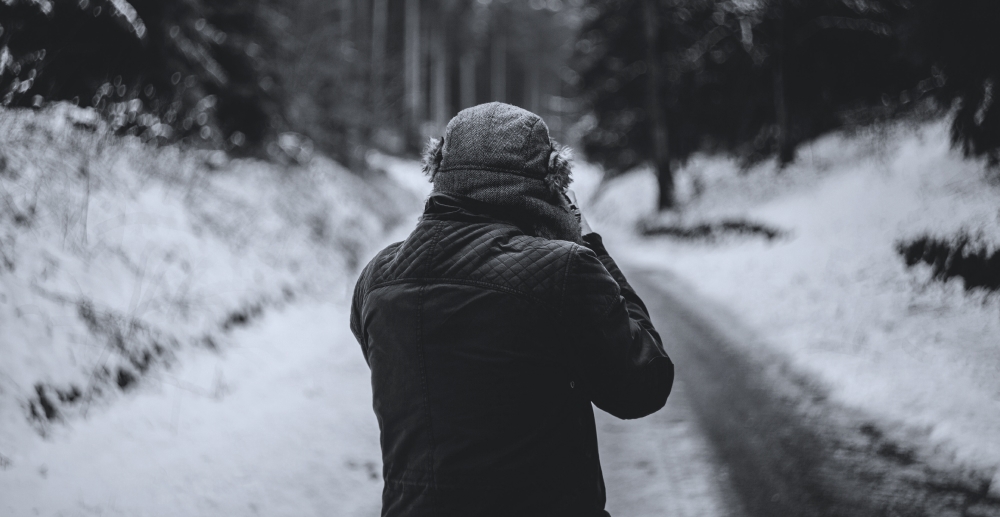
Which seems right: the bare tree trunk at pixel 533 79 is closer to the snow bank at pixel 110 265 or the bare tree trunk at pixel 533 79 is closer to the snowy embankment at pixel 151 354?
the snow bank at pixel 110 265

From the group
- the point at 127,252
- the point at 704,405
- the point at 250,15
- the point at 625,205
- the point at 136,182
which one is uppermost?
the point at 250,15

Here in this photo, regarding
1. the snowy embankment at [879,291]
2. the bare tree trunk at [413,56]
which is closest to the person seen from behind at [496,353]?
the snowy embankment at [879,291]

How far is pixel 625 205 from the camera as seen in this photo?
66.8ft

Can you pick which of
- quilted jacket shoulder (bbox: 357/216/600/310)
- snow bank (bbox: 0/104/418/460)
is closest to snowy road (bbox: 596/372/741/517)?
quilted jacket shoulder (bbox: 357/216/600/310)

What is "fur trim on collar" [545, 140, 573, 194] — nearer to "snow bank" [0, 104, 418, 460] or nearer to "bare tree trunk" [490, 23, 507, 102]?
"snow bank" [0, 104, 418, 460]

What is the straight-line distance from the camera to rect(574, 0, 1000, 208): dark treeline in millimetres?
12852

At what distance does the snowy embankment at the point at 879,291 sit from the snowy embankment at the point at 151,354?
3.77 metres

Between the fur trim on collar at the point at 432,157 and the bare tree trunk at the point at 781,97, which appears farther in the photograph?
the bare tree trunk at the point at 781,97

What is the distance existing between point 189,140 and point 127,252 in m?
3.94

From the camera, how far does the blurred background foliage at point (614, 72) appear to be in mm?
6090

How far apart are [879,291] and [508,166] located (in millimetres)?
6192

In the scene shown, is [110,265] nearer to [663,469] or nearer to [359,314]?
[359,314]

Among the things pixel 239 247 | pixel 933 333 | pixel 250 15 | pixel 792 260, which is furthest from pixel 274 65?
pixel 933 333

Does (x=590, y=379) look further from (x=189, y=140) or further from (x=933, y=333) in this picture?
(x=189, y=140)
